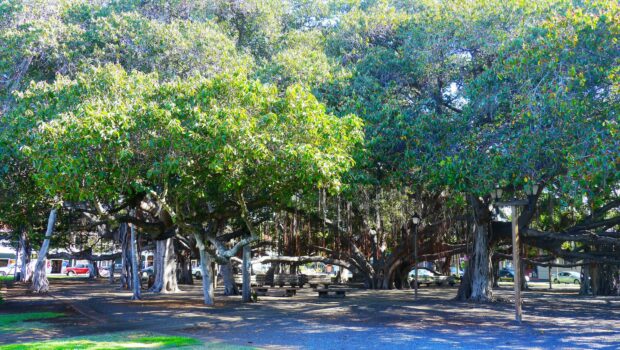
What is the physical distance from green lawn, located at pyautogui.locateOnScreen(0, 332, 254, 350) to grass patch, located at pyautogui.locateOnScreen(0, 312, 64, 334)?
3.00 meters

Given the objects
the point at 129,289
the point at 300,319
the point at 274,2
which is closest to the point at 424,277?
the point at 129,289

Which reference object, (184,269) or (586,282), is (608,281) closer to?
(586,282)

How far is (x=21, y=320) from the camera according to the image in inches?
577

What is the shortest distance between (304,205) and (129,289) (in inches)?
556

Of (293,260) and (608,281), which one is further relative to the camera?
(608,281)

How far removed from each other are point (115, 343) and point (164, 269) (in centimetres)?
A: 1629

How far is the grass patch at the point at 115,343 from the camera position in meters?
9.38

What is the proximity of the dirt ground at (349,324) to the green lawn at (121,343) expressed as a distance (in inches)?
25.7

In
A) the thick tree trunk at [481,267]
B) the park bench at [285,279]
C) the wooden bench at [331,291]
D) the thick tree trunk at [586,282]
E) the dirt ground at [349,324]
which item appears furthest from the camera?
the park bench at [285,279]

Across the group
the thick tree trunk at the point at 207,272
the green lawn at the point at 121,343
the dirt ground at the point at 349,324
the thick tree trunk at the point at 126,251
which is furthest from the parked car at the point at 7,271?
the green lawn at the point at 121,343

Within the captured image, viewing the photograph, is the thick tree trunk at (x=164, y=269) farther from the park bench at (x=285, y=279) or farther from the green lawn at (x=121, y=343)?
the green lawn at (x=121, y=343)

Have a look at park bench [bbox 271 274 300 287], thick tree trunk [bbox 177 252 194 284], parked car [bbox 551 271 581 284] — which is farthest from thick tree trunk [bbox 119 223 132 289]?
parked car [bbox 551 271 581 284]

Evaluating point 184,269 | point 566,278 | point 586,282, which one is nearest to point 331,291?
point 586,282

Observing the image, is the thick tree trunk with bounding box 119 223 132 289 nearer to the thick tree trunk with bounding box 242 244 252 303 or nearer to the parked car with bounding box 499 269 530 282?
the thick tree trunk with bounding box 242 244 252 303
